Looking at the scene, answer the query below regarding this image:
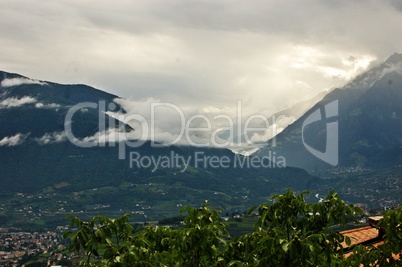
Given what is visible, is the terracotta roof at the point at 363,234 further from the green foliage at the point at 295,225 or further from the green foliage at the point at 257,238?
the green foliage at the point at 295,225

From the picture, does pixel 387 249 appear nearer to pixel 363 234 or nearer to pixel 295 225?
pixel 295 225

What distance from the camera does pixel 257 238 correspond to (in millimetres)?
13484

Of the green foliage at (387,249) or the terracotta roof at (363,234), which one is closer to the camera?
the green foliage at (387,249)

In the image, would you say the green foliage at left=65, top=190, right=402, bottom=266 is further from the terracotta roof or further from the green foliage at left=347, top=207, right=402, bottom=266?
the terracotta roof

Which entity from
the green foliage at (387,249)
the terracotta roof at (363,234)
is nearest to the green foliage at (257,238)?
the green foliage at (387,249)

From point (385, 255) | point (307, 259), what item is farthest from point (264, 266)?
point (385, 255)

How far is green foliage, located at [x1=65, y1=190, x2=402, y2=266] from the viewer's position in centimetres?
1126

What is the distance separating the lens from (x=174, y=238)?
14.4 meters

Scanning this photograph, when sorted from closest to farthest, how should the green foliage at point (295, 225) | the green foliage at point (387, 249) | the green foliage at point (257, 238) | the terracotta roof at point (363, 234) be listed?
the green foliage at point (257, 238)
the green foliage at point (295, 225)
the green foliage at point (387, 249)
the terracotta roof at point (363, 234)

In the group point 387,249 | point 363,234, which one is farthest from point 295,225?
point 363,234

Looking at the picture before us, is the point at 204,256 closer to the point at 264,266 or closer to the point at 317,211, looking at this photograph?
the point at 264,266

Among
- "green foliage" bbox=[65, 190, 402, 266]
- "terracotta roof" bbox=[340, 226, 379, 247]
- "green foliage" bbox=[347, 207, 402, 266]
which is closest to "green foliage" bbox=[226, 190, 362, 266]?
"green foliage" bbox=[65, 190, 402, 266]

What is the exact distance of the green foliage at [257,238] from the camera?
11258 mm

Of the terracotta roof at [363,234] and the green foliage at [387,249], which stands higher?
the green foliage at [387,249]
